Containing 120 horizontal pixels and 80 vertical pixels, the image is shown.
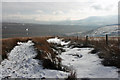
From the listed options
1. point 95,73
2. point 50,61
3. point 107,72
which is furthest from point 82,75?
point 50,61

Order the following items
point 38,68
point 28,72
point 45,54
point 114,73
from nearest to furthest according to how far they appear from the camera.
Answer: point 114,73, point 28,72, point 38,68, point 45,54

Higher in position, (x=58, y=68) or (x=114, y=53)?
(x=114, y=53)

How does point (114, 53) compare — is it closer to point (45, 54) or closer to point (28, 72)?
point (45, 54)

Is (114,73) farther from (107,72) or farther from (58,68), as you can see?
(58,68)

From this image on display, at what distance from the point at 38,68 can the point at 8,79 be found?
1.48 metres

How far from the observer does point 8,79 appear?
17.6ft

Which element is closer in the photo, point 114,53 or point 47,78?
point 47,78

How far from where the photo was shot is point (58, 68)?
6.42 metres

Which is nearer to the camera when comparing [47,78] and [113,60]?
[47,78]

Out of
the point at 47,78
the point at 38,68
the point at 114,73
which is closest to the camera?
the point at 47,78

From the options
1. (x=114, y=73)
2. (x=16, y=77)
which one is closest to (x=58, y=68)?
(x=16, y=77)

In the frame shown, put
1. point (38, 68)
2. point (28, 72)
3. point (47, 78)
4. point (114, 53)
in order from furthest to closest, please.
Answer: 1. point (114, 53)
2. point (38, 68)
3. point (28, 72)
4. point (47, 78)

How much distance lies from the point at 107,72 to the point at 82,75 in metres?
1.12

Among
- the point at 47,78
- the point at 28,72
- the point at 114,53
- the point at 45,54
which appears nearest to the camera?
the point at 47,78
